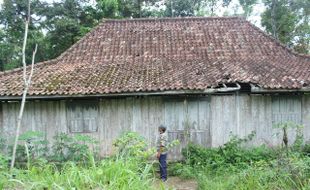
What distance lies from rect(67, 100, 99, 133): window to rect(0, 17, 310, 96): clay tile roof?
0.85m

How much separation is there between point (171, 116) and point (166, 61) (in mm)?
2459

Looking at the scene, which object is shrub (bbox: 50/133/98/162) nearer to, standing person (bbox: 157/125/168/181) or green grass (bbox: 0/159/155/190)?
standing person (bbox: 157/125/168/181)

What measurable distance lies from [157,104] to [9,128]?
4815 millimetres

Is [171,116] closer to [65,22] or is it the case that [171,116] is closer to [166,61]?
[166,61]

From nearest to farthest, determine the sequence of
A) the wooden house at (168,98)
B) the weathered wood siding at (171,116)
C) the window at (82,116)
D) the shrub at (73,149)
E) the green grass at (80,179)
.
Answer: the green grass at (80,179) < the shrub at (73,149) < the wooden house at (168,98) < the weathered wood siding at (171,116) < the window at (82,116)

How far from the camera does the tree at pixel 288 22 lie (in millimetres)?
23906

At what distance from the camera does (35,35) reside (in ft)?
71.9

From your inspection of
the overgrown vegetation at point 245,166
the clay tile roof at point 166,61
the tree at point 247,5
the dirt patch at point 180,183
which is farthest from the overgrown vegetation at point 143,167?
the tree at point 247,5

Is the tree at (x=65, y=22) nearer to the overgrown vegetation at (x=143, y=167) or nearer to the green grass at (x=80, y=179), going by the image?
the overgrown vegetation at (x=143, y=167)

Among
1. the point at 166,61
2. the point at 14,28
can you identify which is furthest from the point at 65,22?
the point at 166,61

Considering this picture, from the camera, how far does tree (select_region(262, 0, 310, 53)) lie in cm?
2391

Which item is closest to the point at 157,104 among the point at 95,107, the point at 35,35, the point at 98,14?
the point at 95,107

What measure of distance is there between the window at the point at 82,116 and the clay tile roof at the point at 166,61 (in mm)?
846

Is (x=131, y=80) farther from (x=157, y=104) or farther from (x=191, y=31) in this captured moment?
(x=191, y=31)
